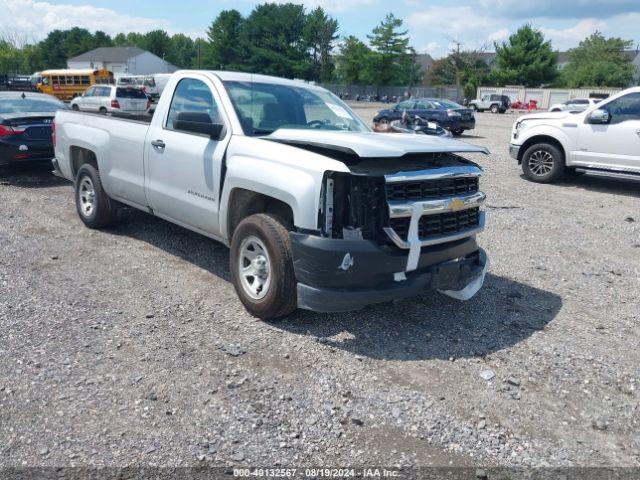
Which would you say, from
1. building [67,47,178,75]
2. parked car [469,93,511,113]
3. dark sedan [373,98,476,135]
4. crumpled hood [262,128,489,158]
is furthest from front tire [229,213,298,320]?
building [67,47,178,75]

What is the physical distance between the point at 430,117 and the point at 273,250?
1884 cm

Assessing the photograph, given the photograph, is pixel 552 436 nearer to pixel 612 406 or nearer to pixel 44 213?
pixel 612 406

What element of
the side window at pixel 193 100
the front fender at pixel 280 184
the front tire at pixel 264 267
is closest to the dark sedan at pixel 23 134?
the side window at pixel 193 100

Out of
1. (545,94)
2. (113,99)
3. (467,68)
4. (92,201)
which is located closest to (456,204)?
(92,201)

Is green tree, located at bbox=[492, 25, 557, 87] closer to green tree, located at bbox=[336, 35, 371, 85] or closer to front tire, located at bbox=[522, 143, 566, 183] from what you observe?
green tree, located at bbox=[336, 35, 371, 85]

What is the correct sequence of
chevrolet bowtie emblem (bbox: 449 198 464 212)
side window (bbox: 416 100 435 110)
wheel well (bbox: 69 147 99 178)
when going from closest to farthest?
chevrolet bowtie emblem (bbox: 449 198 464 212), wheel well (bbox: 69 147 99 178), side window (bbox: 416 100 435 110)

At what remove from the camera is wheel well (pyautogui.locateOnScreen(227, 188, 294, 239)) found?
445cm

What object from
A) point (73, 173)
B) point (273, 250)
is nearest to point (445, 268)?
point (273, 250)

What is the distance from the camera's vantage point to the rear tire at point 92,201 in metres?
6.63

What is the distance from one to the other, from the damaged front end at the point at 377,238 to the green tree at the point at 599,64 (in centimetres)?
7308

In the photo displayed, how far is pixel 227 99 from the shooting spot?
4996 mm

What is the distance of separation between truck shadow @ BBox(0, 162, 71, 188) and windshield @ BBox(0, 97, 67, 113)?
1011 millimetres

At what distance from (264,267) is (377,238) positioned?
952 mm

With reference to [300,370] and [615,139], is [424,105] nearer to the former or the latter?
[615,139]
